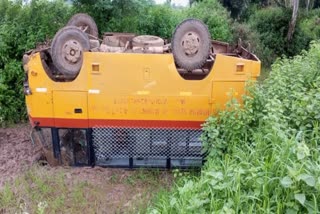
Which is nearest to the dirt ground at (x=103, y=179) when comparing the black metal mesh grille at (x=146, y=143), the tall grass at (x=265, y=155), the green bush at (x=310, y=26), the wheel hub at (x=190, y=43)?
the black metal mesh grille at (x=146, y=143)

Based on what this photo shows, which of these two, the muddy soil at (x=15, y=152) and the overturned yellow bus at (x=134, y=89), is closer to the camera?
the overturned yellow bus at (x=134, y=89)

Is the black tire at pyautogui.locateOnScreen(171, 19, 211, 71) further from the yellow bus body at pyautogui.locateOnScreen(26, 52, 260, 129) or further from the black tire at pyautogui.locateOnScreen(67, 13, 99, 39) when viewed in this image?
the black tire at pyautogui.locateOnScreen(67, 13, 99, 39)

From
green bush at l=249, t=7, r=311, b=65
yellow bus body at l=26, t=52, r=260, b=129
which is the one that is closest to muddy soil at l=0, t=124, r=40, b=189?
yellow bus body at l=26, t=52, r=260, b=129

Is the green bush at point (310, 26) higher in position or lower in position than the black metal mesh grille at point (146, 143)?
higher

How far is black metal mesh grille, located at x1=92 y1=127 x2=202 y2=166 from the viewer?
4711 millimetres

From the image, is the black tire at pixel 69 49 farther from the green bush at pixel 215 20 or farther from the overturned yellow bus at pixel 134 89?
the green bush at pixel 215 20

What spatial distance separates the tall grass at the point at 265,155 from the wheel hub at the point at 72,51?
177 cm

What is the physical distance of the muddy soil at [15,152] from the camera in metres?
4.84

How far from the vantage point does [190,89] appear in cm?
457

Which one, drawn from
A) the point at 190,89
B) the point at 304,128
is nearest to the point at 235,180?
the point at 304,128

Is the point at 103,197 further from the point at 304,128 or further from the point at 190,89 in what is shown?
the point at 304,128

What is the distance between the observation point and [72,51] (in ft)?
15.0

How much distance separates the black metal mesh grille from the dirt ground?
0.74ft

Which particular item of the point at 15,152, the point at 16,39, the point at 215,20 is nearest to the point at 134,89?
the point at 15,152
